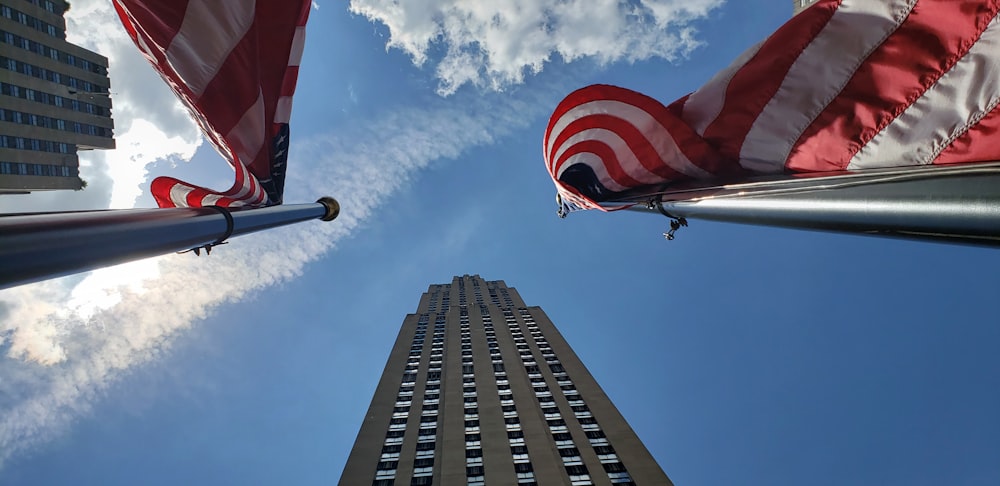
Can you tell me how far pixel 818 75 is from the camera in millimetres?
5461

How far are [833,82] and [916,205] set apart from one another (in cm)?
298

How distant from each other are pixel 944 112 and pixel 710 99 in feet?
8.47

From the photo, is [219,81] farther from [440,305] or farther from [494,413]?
[440,305]

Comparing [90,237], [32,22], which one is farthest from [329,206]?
[32,22]

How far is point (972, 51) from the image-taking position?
4238 millimetres

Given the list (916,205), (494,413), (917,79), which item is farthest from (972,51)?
(494,413)

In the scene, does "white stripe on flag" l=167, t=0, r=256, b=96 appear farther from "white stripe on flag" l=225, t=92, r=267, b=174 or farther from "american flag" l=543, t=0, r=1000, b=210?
"american flag" l=543, t=0, r=1000, b=210

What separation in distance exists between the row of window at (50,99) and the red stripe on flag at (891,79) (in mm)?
77559

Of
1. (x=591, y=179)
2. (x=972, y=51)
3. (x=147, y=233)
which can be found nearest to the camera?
(x=972, y=51)

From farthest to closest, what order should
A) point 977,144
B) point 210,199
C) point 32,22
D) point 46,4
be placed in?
point 46,4, point 32,22, point 210,199, point 977,144

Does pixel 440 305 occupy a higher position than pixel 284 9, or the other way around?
pixel 284 9

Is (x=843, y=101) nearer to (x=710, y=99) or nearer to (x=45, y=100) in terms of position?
(x=710, y=99)

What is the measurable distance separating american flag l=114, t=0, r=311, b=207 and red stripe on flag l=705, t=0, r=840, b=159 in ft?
19.2

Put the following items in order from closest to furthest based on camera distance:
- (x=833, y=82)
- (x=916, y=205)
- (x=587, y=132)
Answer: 1. (x=916, y=205)
2. (x=833, y=82)
3. (x=587, y=132)
